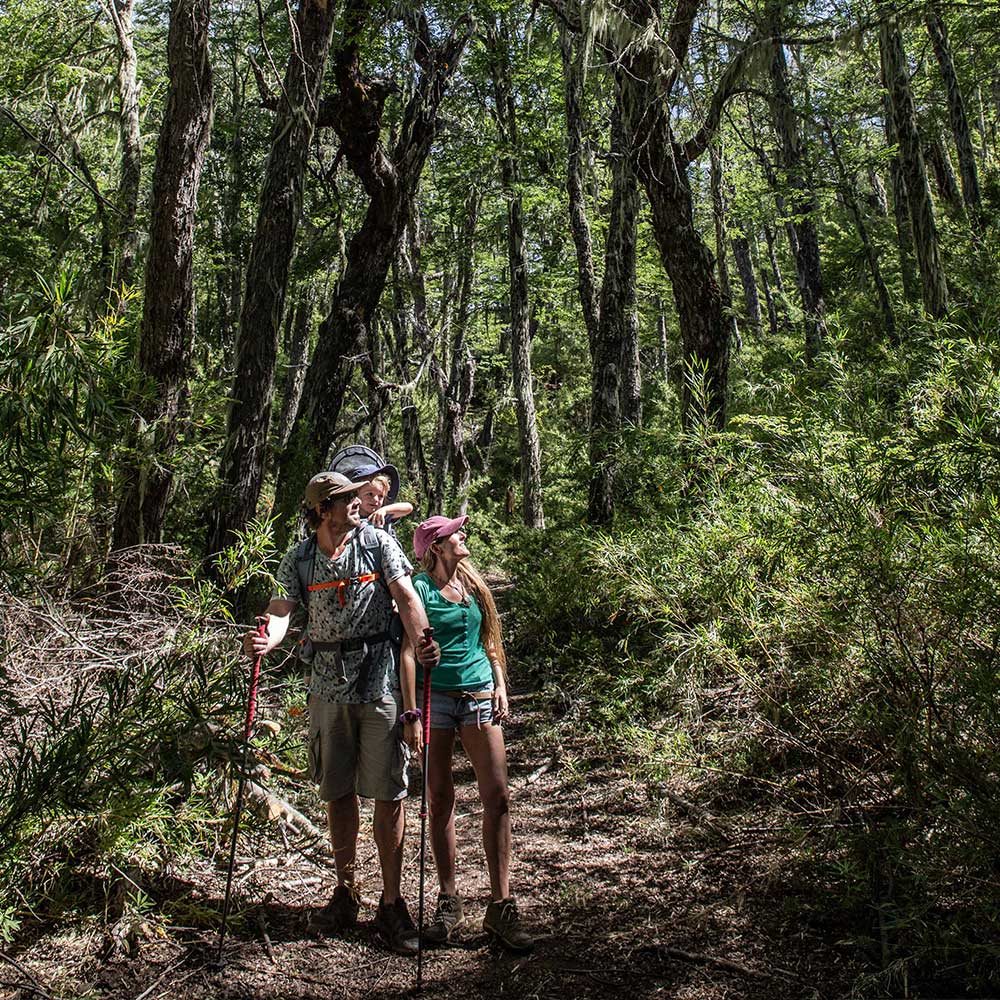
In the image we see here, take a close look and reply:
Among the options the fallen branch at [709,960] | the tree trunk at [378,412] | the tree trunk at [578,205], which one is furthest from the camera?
the tree trunk at [578,205]

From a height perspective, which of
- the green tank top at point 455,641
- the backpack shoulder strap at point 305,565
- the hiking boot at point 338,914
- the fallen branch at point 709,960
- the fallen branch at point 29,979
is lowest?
the fallen branch at point 709,960

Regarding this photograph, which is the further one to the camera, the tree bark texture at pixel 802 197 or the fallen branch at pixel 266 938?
the tree bark texture at pixel 802 197

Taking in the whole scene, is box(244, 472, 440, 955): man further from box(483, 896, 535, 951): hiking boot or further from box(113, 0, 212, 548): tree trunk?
box(113, 0, 212, 548): tree trunk

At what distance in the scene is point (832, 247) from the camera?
71.4 feet

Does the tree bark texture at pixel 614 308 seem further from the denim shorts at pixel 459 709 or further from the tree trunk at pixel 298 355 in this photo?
the tree trunk at pixel 298 355

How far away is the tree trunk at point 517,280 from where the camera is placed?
15.7m

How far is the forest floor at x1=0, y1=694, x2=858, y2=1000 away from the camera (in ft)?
11.1

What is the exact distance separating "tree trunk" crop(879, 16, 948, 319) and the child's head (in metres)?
5.99

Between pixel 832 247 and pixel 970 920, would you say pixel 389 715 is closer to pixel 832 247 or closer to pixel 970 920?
pixel 970 920

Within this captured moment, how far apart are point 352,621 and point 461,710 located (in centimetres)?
66

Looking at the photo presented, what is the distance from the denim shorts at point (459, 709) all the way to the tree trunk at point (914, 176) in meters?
6.24

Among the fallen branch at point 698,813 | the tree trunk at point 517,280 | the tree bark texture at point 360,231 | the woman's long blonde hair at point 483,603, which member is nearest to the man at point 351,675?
the woman's long blonde hair at point 483,603

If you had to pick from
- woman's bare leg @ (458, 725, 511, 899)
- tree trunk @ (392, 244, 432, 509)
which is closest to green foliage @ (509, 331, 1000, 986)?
woman's bare leg @ (458, 725, 511, 899)

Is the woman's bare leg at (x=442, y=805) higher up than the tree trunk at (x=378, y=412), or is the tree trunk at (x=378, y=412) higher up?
the tree trunk at (x=378, y=412)
